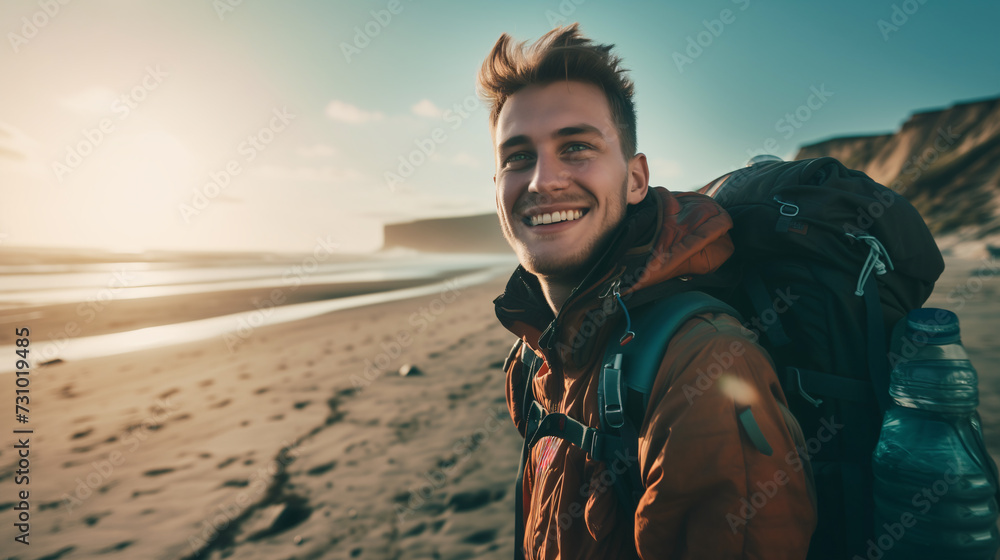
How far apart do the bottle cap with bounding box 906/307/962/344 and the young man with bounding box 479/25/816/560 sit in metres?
0.50

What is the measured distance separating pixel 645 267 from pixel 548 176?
0.55 metres

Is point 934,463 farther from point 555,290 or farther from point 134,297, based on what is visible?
point 134,297

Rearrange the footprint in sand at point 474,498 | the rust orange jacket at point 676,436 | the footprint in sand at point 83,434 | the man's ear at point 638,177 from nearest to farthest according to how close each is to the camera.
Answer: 1. the rust orange jacket at point 676,436
2. the man's ear at point 638,177
3. the footprint in sand at point 474,498
4. the footprint in sand at point 83,434

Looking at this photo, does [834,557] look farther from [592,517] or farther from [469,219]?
[469,219]

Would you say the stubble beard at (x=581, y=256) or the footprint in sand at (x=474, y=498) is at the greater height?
the stubble beard at (x=581, y=256)

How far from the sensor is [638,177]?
2.02 meters

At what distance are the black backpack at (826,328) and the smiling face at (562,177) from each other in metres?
0.41

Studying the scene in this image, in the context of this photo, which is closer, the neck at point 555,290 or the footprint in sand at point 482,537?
the neck at point 555,290

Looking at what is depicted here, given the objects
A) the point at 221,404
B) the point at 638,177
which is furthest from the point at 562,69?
the point at 221,404

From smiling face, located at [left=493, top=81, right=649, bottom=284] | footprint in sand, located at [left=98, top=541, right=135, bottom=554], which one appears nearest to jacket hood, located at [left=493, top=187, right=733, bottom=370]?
smiling face, located at [left=493, top=81, right=649, bottom=284]

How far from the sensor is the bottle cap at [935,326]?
1293 millimetres

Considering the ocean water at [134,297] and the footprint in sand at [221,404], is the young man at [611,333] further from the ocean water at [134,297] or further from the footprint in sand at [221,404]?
the ocean water at [134,297]

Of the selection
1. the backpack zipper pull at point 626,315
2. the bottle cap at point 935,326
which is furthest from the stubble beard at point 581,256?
the bottle cap at point 935,326

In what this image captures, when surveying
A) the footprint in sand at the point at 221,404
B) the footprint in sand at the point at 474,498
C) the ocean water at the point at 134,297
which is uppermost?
the ocean water at the point at 134,297
